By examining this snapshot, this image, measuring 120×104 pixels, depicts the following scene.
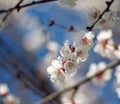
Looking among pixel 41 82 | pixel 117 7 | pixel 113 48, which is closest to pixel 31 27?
pixel 41 82

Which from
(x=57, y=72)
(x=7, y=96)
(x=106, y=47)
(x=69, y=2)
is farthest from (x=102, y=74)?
(x=7, y=96)

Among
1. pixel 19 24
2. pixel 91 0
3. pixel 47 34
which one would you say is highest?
pixel 19 24

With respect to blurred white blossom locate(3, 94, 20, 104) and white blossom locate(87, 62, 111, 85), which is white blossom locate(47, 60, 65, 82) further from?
blurred white blossom locate(3, 94, 20, 104)

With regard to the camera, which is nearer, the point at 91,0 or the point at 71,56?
the point at 71,56

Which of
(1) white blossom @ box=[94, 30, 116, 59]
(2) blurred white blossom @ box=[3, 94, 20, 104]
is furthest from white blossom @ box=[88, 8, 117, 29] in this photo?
(2) blurred white blossom @ box=[3, 94, 20, 104]

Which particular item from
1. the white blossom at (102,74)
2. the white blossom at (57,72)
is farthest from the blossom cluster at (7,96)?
the white blossom at (57,72)

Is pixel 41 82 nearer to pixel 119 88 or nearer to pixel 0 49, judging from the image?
pixel 0 49
